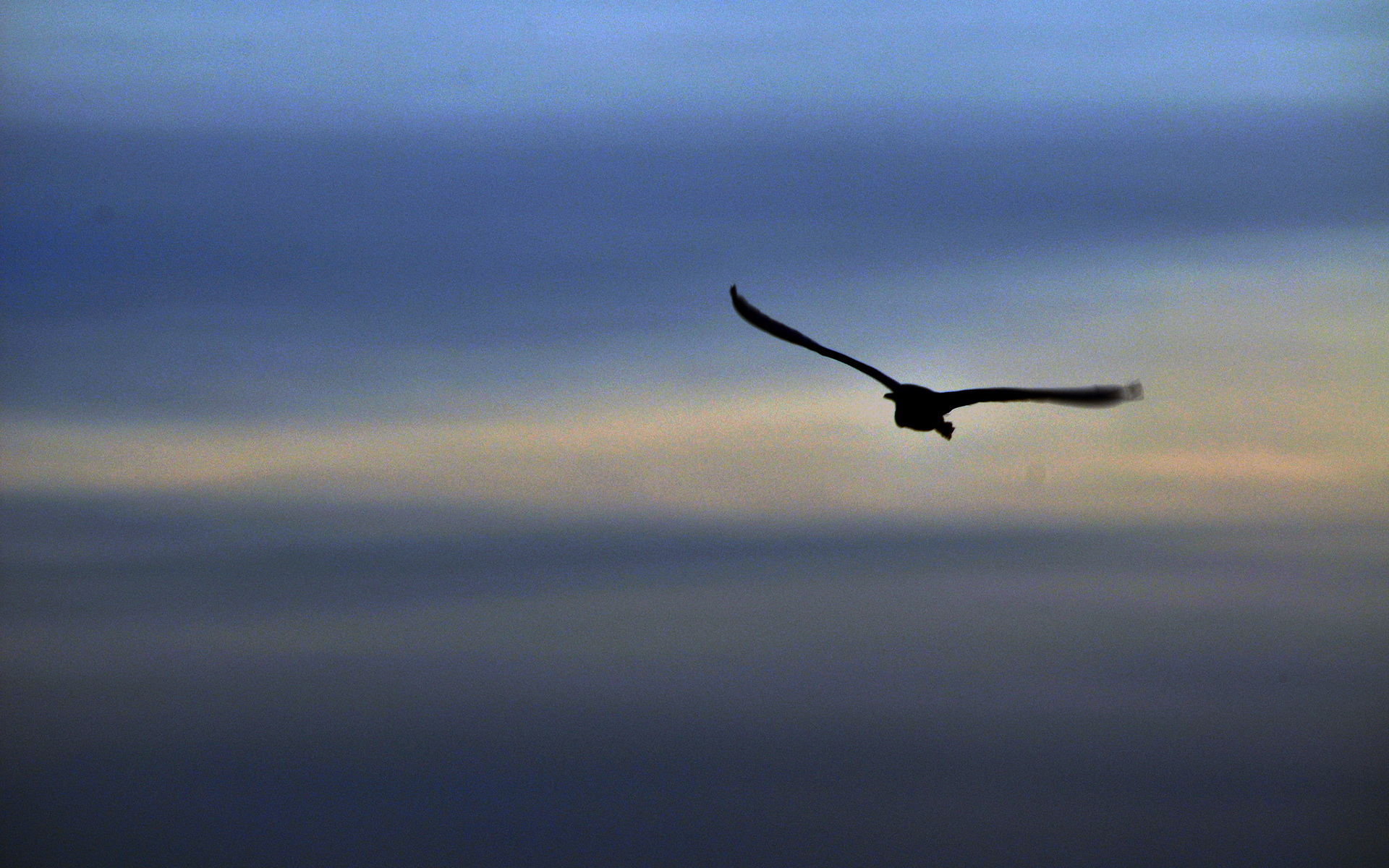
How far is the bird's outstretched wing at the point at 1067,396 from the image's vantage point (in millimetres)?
46312

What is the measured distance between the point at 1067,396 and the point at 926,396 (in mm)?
5848

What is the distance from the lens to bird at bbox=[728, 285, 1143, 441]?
48094mm

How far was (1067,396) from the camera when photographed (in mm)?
47906

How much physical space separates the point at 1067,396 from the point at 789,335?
11.8 metres

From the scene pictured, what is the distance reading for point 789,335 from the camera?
186 ft

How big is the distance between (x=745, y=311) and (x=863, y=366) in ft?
19.9

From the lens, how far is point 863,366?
53.6 meters

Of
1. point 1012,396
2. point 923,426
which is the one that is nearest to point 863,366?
point 923,426

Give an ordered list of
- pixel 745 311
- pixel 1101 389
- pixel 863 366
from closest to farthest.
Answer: pixel 1101 389, pixel 863 366, pixel 745 311

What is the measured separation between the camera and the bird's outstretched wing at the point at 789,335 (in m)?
53.4

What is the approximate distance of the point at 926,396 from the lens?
52.7 metres

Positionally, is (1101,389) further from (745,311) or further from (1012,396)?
(745,311)

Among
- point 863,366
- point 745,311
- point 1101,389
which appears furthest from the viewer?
point 745,311

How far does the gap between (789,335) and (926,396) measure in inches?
242
